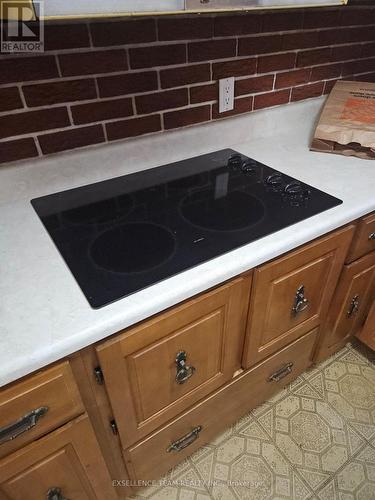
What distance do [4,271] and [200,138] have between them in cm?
83

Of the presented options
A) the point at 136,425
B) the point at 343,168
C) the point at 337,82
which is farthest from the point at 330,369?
the point at 337,82

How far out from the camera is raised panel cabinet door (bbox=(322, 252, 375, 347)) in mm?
1113

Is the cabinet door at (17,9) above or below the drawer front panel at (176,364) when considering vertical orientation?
above

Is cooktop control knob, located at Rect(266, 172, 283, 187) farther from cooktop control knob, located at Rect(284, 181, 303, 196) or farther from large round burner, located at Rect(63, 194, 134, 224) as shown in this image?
large round burner, located at Rect(63, 194, 134, 224)

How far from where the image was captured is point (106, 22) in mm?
879

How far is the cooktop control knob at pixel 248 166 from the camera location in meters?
1.14

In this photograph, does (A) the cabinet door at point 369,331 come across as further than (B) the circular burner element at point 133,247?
Yes

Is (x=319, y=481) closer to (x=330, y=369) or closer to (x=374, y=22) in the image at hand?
(x=330, y=369)

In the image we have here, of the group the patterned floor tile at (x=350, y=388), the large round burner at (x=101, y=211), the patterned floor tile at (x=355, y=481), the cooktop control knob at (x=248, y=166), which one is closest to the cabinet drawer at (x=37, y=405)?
the large round burner at (x=101, y=211)

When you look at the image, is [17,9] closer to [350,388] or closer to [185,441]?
[185,441]

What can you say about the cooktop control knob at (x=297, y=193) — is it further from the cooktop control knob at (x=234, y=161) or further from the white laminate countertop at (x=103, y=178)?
the cooktop control knob at (x=234, y=161)

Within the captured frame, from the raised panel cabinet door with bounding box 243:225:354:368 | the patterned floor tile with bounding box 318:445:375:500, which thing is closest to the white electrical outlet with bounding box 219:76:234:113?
the raised panel cabinet door with bounding box 243:225:354:368

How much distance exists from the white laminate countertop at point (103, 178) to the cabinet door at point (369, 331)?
0.59m

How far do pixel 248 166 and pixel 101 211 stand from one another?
1.78 feet
